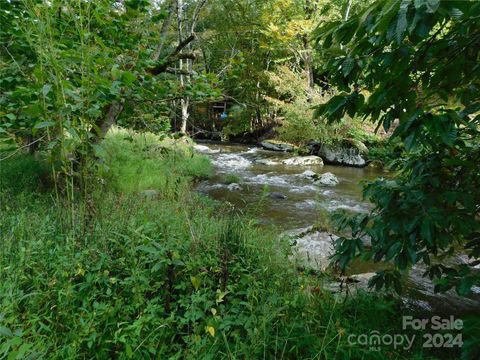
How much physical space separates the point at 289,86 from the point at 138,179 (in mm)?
13162

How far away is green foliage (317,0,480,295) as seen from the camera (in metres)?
1.08

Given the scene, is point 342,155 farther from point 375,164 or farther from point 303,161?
point 303,161

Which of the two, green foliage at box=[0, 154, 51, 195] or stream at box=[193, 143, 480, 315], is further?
green foliage at box=[0, 154, 51, 195]

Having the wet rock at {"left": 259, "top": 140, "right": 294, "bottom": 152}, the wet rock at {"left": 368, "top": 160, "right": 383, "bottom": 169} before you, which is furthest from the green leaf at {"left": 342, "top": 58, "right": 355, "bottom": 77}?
the wet rock at {"left": 259, "top": 140, "right": 294, "bottom": 152}

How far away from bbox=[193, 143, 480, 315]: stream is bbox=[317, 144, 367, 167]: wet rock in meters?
0.72

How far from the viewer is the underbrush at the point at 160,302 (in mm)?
1661

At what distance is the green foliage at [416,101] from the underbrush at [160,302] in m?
0.48

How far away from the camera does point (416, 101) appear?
1347mm

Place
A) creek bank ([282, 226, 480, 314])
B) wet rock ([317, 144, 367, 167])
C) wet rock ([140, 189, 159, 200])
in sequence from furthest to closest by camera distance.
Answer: wet rock ([317, 144, 367, 167]) < wet rock ([140, 189, 159, 200]) < creek bank ([282, 226, 480, 314])

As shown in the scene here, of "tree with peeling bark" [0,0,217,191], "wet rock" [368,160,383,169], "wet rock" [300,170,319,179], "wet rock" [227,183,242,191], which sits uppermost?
"tree with peeling bark" [0,0,217,191]

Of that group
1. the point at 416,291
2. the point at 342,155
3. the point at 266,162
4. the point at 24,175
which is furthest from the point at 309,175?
the point at 24,175

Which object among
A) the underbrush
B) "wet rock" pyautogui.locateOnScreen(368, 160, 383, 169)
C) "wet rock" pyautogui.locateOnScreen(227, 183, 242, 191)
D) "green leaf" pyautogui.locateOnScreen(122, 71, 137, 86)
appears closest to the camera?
the underbrush

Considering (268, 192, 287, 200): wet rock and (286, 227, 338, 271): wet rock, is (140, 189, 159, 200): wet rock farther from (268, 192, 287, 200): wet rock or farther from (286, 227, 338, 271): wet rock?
(268, 192, 287, 200): wet rock

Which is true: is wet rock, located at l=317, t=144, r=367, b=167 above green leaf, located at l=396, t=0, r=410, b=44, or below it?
below
